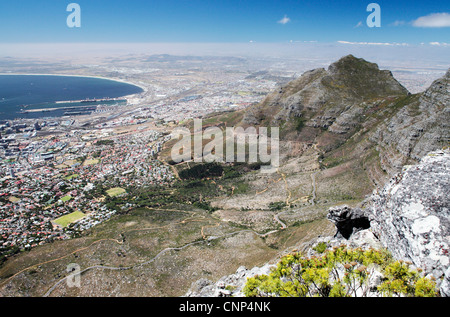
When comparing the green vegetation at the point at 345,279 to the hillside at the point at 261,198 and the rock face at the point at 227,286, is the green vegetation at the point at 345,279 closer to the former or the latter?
the rock face at the point at 227,286

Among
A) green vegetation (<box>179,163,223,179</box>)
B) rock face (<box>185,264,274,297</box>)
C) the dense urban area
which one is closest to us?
rock face (<box>185,264,274,297</box>)

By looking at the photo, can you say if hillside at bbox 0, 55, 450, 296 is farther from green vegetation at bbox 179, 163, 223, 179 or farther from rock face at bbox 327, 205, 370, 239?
Result: rock face at bbox 327, 205, 370, 239

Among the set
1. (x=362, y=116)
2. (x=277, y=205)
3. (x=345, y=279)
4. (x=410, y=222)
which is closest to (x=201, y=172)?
(x=277, y=205)

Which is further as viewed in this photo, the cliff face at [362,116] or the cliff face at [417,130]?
the cliff face at [362,116]

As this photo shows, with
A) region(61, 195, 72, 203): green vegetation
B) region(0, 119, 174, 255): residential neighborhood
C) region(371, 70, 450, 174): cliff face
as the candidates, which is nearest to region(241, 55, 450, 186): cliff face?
region(371, 70, 450, 174): cliff face

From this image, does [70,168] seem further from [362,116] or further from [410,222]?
[410,222]

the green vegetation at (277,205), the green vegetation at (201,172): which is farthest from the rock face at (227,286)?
the green vegetation at (201,172)
